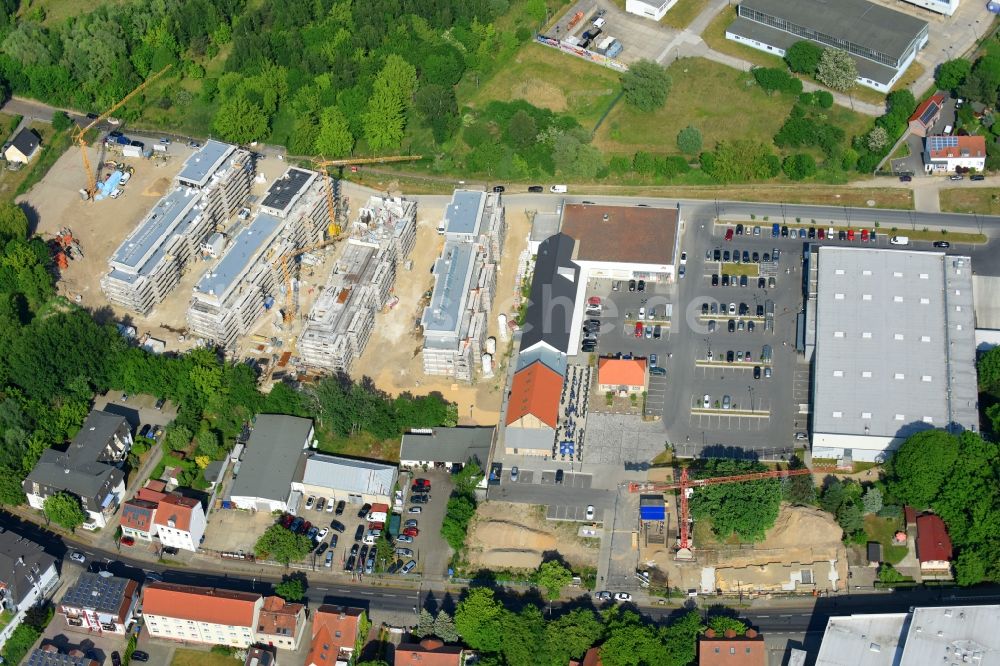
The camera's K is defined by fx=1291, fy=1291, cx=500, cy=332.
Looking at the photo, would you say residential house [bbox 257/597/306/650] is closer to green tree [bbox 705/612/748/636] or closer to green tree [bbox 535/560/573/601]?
green tree [bbox 535/560/573/601]

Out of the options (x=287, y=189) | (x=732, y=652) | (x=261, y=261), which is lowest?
(x=732, y=652)

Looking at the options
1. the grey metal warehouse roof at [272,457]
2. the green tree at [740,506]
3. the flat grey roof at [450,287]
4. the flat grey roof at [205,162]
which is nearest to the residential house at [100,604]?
the grey metal warehouse roof at [272,457]

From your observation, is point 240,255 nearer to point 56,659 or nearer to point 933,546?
point 56,659

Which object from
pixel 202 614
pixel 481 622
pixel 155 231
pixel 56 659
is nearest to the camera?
pixel 481 622

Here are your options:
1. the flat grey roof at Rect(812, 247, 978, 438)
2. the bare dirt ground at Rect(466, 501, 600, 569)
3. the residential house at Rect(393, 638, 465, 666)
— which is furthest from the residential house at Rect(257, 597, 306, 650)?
the flat grey roof at Rect(812, 247, 978, 438)

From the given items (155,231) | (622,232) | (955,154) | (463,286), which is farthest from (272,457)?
(955,154)

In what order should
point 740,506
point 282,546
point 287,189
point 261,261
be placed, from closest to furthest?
point 740,506
point 282,546
point 261,261
point 287,189

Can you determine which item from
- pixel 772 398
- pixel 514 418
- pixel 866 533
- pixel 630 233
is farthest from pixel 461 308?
pixel 866 533
